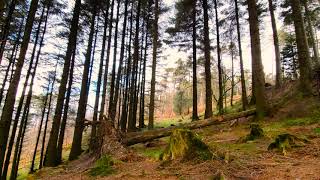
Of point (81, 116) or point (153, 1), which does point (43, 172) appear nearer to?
point (81, 116)

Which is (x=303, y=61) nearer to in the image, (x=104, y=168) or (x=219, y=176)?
(x=219, y=176)

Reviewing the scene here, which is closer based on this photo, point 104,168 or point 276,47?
point 104,168

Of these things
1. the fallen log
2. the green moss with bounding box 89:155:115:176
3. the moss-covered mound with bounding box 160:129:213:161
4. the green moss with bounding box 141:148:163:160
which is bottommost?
the green moss with bounding box 89:155:115:176

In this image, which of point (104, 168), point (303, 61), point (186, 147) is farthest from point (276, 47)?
point (104, 168)

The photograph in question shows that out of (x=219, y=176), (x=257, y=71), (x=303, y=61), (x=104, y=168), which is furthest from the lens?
(x=257, y=71)

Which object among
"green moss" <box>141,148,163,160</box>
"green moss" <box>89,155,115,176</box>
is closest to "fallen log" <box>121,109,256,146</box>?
"green moss" <box>141,148,163,160</box>

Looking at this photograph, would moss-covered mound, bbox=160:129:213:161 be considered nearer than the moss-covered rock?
No

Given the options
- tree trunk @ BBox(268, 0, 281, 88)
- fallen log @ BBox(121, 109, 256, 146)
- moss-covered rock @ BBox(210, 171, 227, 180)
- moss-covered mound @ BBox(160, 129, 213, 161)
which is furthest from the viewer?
tree trunk @ BBox(268, 0, 281, 88)

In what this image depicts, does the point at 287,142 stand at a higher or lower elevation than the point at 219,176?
higher

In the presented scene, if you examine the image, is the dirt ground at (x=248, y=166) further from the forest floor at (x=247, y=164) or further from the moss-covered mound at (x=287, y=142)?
the moss-covered mound at (x=287, y=142)

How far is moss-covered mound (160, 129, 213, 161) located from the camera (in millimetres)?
6105

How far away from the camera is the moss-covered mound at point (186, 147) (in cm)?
611

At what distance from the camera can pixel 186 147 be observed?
6430 mm

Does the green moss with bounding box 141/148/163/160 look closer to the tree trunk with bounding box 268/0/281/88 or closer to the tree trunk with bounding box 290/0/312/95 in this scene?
the tree trunk with bounding box 290/0/312/95
